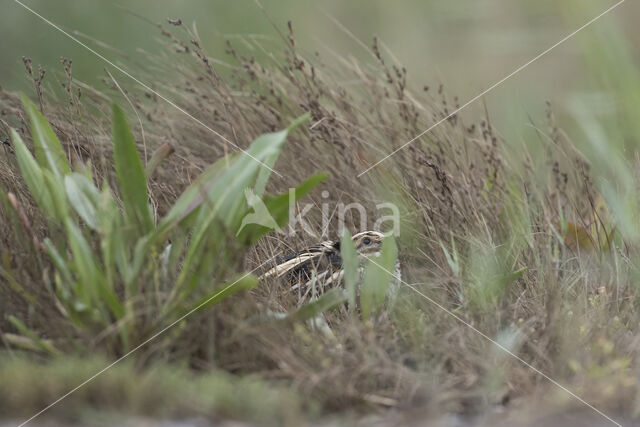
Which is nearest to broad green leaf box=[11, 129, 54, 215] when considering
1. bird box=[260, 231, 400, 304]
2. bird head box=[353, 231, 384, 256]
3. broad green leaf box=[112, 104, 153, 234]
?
broad green leaf box=[112, 104, 153, 234]

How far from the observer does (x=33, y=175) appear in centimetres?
284

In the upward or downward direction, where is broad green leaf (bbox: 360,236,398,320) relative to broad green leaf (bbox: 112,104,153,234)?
downward

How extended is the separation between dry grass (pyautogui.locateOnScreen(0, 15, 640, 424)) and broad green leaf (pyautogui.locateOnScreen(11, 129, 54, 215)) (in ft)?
0.55

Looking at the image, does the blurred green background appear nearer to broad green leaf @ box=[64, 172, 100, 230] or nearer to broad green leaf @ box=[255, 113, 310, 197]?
broad green leaf @ box=[255, 113, 310, 197]

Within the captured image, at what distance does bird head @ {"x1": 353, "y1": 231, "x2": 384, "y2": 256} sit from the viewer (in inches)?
142

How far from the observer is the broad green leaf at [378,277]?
2.96m

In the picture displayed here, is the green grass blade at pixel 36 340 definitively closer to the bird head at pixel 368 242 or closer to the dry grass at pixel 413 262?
the dry grass at pixel 413 262

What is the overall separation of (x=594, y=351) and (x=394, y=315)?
30.0 inches

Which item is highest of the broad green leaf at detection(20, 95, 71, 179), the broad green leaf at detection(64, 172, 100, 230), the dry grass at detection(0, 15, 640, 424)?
the broad green leaf at detection(20, 95, 71, 179)

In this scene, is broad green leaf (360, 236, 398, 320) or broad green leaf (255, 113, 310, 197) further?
broad green leaf (360, 236, 398, 320)

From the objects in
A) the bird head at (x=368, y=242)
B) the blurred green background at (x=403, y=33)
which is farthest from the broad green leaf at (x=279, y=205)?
the blurred green background at (x=403, y=33)

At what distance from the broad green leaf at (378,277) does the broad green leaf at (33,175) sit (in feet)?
3.94

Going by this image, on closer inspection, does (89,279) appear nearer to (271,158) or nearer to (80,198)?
(80,198)

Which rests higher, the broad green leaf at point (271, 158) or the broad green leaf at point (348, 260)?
the broad green leaf at point (271, 158)
